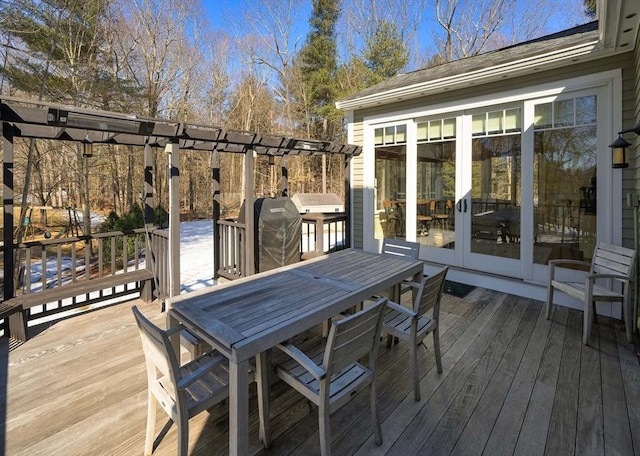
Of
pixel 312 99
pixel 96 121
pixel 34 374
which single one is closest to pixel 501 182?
pixel 96 121

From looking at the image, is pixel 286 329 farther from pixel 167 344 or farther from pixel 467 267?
pixel 467 267

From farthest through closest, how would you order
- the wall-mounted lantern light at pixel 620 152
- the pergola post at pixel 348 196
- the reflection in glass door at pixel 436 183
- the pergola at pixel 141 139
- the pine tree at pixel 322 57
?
the pine tree at pixel 322 57 → the pergola post at pixel 348 196 → the reflection in glass door at pixel 436 183 → the wall-mounted lantern light at pixel 620 152 → the pergola at pixel 141 139

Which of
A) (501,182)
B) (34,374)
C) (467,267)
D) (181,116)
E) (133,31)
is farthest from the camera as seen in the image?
(181,116)

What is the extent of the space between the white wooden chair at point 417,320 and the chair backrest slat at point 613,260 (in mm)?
1961

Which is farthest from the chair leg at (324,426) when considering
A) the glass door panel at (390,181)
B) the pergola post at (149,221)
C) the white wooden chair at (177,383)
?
the glass door panel at (390,181)

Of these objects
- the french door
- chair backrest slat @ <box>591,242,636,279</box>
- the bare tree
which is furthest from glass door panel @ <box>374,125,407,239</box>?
the bare tree

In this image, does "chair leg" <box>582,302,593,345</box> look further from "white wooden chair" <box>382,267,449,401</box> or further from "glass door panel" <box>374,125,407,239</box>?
"glass door panel" <box>374,125,407,239</box>

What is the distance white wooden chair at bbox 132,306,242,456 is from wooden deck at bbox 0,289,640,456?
35 centimetres

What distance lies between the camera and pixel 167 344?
1384mm

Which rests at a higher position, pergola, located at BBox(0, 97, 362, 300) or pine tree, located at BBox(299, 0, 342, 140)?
pine tree, located at BBox(299, 0, 342, 140)

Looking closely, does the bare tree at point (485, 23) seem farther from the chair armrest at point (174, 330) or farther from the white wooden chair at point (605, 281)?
the chair armrest at point (174, 330)

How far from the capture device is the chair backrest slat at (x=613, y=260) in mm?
2943

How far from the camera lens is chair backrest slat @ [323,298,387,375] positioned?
1460mm

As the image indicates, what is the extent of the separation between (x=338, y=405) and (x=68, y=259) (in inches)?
347
